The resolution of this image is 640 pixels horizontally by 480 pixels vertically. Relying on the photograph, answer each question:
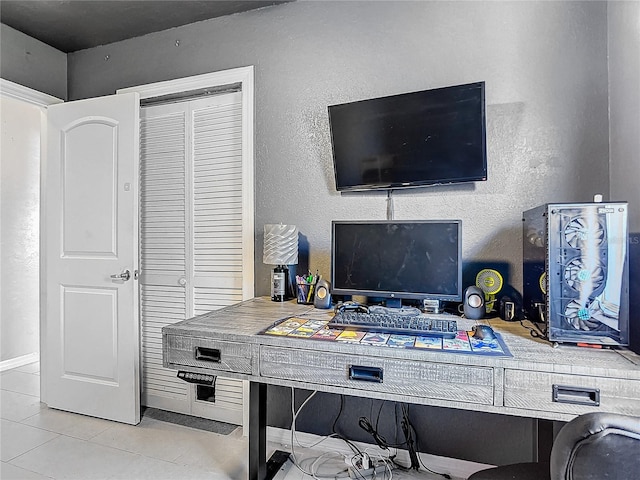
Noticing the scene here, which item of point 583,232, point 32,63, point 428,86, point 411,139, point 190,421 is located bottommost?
point 190,421

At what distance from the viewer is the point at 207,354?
1569 mm

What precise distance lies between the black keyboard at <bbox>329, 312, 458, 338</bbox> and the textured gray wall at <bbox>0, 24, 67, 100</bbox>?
108 inches

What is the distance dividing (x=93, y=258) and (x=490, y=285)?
8.01 ft

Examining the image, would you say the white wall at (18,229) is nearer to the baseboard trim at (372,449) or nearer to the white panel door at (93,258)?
the white panel door at (93,258)

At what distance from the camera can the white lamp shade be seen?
2.05m

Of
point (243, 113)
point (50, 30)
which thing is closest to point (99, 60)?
point (50, 30)

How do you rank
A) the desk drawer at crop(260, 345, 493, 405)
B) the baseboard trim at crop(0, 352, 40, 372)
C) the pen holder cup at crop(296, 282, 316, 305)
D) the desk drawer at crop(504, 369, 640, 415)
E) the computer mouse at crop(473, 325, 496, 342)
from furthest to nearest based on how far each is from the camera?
the baseboard trim at crop(0, 352, 40, 372) → the pen holder cup at crop(296, 282, 316, 305) → the computer mouse at crop(473, 325, 496, 342) → the desk drawer at crop(260, 345, 493, 405) → the desk drawer at crop(504, 369, 640, 415)

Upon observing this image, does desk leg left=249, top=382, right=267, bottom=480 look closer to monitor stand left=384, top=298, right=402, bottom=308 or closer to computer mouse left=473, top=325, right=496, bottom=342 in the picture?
monitor stand left=384, top=298, right=402, bottom=308

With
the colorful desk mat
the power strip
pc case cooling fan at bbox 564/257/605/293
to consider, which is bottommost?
the power strip

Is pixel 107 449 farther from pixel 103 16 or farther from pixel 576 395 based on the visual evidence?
pixel 103 16

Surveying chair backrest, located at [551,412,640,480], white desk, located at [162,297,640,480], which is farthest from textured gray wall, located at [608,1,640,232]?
chair backrest, located at [551,412,640,480]

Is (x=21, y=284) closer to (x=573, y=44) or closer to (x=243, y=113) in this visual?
(x=243, y=113)

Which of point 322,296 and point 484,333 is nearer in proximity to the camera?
point 484,333


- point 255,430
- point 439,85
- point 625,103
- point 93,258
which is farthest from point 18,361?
point 625,103
